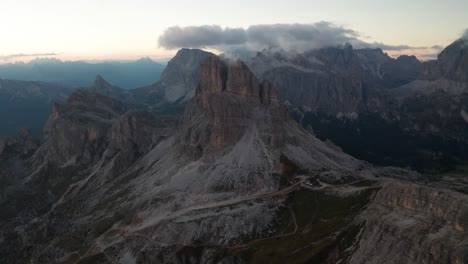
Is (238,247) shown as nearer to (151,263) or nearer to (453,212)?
(151,263)

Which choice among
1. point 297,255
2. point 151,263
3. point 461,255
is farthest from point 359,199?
point 151,263

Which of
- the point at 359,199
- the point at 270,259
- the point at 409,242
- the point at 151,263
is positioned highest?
the point at 409,242

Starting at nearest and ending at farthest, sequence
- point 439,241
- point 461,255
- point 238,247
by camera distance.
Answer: point 461,255
point 439,241
point 238,247

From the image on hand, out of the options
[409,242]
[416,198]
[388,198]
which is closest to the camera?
[409,242]

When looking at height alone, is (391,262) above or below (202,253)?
above

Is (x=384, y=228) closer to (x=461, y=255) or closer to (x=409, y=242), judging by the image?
(x=409, y=242)

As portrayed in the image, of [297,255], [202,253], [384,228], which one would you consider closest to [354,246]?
[384,228]

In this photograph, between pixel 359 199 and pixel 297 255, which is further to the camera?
pixel 359 199
